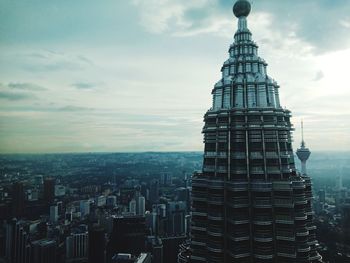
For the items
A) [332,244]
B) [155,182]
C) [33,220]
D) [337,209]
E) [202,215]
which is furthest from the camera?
[155,182]

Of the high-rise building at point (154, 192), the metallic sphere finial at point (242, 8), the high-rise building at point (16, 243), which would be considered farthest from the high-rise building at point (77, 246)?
the metallic sphere finial at point (242, 8)

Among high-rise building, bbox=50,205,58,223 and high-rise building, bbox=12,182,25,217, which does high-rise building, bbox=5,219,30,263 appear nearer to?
high-rise building, bbox=12,182,25,217

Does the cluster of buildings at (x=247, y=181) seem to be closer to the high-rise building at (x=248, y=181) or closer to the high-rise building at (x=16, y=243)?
the high-rise building at (x=248, y=181)

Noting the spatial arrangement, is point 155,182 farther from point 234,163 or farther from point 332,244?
point 234,163

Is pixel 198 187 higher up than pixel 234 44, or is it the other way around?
pixel 234 44

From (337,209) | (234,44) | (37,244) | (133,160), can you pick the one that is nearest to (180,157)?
(133,160)

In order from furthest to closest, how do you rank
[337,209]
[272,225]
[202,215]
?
[337,209] → [202,215] → [272,225]
